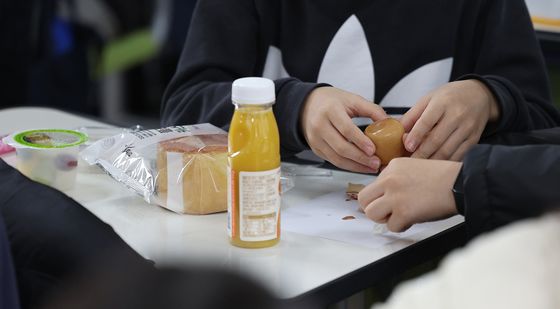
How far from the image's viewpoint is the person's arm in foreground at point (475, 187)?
92cm

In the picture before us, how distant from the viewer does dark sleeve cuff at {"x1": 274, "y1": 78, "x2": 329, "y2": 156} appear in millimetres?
1226

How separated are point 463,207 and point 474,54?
526 mm

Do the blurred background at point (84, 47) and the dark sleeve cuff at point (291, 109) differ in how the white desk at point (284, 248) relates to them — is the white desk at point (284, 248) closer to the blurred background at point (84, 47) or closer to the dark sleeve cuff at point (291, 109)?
the dark sleeve cuff at point (291, 109)

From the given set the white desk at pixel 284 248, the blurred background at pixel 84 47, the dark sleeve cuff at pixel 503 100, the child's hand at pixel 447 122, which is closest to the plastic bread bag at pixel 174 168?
the white desk at pixel 284 248

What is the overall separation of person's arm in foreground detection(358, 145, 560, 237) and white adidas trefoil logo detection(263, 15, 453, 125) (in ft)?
1.26

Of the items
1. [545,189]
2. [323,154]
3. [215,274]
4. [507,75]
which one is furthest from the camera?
[507,75]

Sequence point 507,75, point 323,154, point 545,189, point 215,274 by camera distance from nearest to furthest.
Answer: point 215,274
point 545,189
point 323,154
point 507,75

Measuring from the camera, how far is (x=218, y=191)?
1125mm

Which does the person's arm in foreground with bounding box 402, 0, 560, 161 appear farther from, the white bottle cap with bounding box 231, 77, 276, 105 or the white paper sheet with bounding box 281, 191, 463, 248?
the white bottle cap with bounding box 231, 77, 276, 105

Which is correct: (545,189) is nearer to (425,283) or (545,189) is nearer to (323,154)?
(323,154)

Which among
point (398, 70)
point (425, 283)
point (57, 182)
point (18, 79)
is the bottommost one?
point (18, 79)

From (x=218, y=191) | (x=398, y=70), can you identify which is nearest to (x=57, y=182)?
(x=218, y=191)

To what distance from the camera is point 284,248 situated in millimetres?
1020

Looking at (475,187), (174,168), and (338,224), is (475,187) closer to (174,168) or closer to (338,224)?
(338,224)
